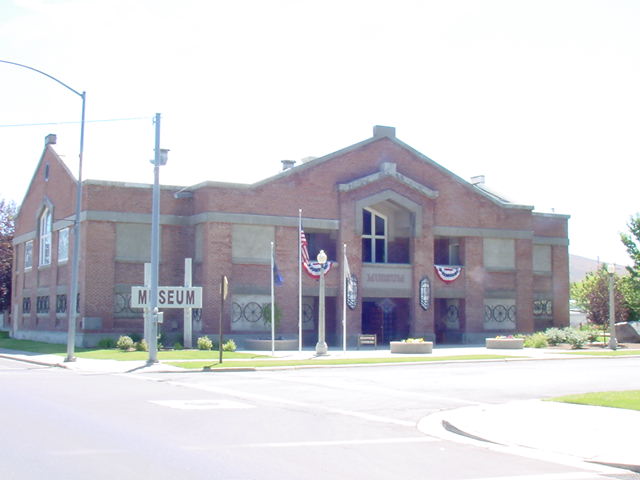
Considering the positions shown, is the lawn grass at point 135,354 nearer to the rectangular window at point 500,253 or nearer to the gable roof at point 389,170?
the gable roof at point 389,170

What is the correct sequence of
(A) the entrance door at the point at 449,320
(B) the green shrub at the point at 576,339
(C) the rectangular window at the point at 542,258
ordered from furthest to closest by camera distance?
(C) the rectangular window at the point at 542,258
(A) the entrance door at the point at 449,320
(B) the green shrub at the point at 576,339

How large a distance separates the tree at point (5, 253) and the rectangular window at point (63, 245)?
54.4 feet

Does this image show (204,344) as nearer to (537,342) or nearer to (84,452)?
(537,342)

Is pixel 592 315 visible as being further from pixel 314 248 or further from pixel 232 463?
pixel 232 463

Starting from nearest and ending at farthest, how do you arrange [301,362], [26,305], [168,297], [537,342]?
1. [301,362]
2. [168,297]
3. [537,342]
4. [26,305]

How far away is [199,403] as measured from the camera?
16.5 metres

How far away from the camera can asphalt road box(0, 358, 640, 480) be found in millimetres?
9633

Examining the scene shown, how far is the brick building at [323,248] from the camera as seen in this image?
42281 mm

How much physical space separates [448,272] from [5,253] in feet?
110

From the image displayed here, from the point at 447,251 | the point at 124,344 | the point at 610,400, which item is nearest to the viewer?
the point at 610,400

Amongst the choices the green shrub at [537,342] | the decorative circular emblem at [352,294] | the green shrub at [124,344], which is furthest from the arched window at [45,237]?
the green shrub at [537,342]

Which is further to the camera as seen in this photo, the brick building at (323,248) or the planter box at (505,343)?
the brick building at (323,248)

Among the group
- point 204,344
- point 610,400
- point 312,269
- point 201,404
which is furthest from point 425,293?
point 201,404

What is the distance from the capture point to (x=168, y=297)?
3303 cm
